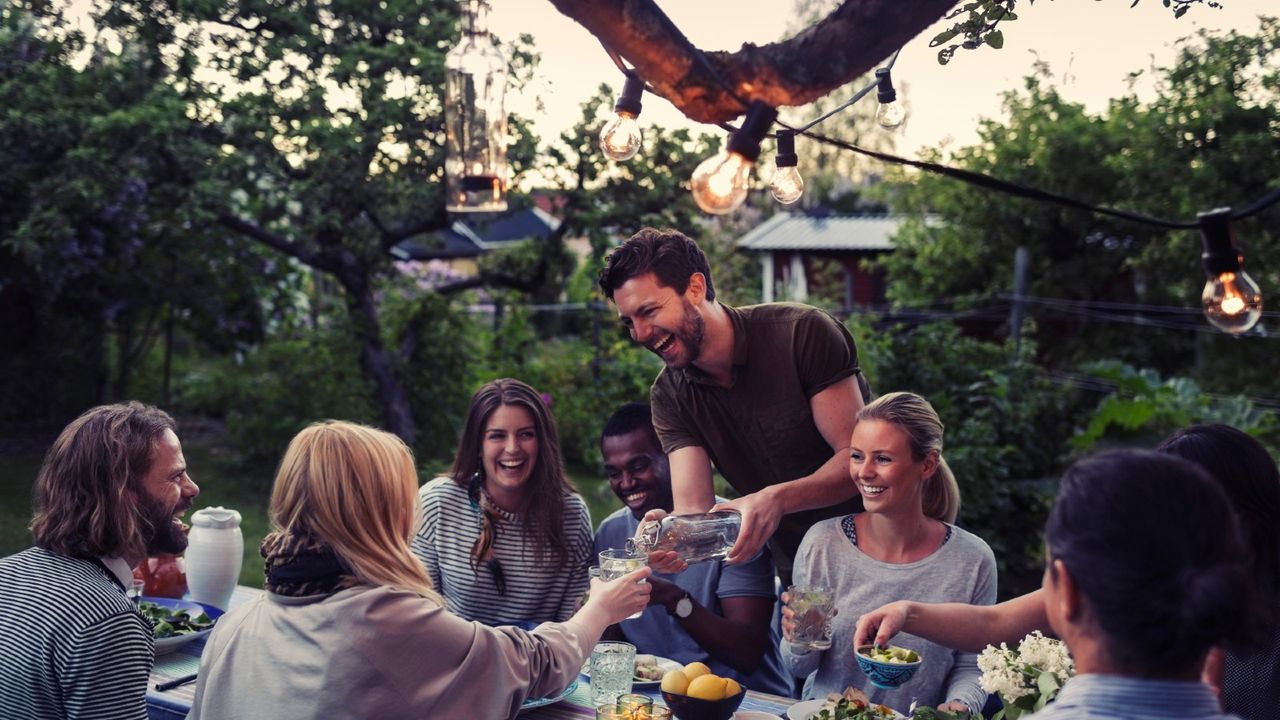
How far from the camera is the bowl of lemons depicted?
2.37 metres

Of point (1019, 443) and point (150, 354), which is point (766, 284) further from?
point (1019, 443)

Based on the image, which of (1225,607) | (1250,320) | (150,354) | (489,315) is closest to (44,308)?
(150,354)

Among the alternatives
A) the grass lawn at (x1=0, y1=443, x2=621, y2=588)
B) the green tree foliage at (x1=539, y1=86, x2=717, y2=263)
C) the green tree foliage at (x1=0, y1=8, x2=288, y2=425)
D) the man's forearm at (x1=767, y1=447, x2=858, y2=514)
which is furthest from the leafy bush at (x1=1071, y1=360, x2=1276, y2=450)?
the green tree foliage at (x1=0, y1=8, x2=288, y2=425)

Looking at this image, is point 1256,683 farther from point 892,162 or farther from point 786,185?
point 786,185

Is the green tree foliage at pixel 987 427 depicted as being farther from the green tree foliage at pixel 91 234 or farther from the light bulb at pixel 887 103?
the green tree foliage at pixel 91 234

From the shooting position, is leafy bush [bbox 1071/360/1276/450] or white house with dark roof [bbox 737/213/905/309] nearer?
leafy bush [bbox 1071/360/1276/450]

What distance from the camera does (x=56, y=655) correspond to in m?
2.20

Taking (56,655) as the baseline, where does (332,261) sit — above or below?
above

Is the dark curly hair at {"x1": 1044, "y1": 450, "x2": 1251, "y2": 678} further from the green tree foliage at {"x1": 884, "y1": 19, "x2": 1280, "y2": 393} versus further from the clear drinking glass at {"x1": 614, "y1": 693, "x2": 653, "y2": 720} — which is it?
the green tree foliage at {"x1": 884, "y1": 19, "x2": 1280, "y2": 393}

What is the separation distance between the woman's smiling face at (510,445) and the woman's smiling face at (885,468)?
103 cm

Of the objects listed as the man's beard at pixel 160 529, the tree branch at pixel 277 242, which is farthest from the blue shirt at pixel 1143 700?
the tree branch at pixel 277 242

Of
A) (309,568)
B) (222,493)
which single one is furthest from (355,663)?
(222,493)

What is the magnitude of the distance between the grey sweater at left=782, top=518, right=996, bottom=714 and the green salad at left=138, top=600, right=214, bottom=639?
1.67 meters

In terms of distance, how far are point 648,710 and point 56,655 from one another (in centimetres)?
119
